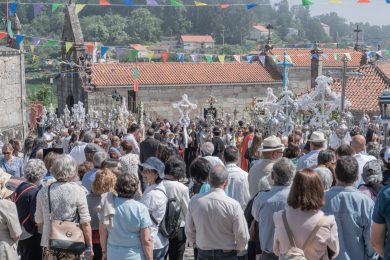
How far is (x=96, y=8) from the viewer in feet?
393

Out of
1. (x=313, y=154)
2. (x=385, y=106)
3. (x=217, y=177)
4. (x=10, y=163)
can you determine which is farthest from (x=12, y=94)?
(x=217, y=177)

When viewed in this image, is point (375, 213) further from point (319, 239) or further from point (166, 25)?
point (166, 25)

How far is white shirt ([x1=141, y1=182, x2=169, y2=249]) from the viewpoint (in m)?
7.19

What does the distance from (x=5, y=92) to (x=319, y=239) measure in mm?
25911

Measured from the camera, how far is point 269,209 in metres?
6.55

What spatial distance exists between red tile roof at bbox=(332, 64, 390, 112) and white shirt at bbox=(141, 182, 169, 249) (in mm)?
25653

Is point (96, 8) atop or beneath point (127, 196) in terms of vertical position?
atop

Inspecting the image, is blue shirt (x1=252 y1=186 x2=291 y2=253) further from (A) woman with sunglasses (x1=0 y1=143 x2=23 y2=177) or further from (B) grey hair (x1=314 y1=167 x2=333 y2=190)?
(A) woman with sunglasses (x1=0 y1=143 x2=23 y2=177)

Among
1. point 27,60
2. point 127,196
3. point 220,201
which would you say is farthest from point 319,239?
point 27,60

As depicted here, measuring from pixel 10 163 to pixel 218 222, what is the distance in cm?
546

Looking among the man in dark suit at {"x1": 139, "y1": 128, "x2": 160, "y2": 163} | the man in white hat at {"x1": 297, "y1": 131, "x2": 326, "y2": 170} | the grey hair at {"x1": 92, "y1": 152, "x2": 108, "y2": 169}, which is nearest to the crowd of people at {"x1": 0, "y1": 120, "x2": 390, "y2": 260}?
the grey hair at {"x1": 92, "y1": 152, "x2": 108, "y2": 169}

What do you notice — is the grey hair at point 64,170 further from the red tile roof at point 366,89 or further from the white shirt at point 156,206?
the red tile roof at point 366,89

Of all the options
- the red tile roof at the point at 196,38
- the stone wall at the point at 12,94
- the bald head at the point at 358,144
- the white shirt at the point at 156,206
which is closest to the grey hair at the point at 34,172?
the white shirt at the point at 156,206

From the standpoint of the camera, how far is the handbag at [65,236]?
7016 millimetres
